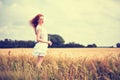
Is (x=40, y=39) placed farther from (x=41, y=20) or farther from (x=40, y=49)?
(x=41, y=20)

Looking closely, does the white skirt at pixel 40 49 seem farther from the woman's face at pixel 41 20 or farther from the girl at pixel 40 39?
the woman's face at pixel 41 20

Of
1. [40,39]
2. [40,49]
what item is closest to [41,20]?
[40,39]

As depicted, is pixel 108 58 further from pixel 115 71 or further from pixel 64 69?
pixel 64 69

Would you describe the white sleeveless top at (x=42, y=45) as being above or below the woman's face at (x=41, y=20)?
below

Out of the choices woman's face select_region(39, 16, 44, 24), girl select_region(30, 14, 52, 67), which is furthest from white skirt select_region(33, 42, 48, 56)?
woman's face select_region(39, 16, 44, 24)

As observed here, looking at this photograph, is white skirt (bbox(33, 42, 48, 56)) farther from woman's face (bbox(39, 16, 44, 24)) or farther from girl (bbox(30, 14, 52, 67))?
woman's face (bbox(39, 16, 44, 24))

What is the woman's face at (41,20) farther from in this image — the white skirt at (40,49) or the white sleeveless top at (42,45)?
the white skirt at (40,49)

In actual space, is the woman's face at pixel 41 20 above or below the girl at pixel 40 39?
above

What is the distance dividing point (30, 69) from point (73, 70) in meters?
0.81

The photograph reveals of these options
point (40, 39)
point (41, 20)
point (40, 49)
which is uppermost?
point (41, 20)

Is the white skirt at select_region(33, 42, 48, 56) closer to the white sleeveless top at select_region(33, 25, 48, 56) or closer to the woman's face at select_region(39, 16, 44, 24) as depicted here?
the white sleeveless top at select_region(33, 25, 48, 56)

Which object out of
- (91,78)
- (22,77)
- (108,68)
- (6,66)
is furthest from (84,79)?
(6,66)

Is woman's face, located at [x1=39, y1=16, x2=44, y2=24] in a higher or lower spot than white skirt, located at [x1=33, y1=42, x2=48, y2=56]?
higher

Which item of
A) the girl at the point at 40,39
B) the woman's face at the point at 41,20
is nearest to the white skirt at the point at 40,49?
the girl at the point at 40,39
